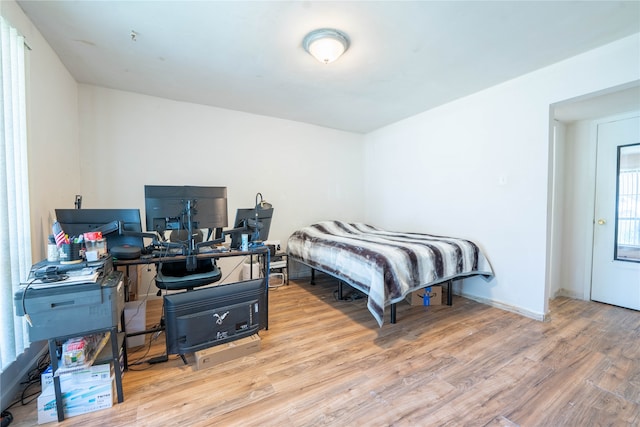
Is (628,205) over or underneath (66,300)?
over

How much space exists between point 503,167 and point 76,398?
3.93m

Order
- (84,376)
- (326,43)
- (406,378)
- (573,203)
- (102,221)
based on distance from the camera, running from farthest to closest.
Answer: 1. (573,203)
2. (326,43)
3. (102,221)
4. (406,378)
5. (84,376)

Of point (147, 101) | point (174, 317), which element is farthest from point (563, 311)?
point (147, 101)

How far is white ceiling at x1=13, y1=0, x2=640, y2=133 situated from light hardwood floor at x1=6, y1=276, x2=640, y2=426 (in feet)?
8.03

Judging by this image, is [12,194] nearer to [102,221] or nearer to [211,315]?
[102,221]

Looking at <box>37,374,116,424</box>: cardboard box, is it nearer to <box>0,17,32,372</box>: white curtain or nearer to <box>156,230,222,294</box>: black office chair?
<box>0,17,32,372</box>: white curtain

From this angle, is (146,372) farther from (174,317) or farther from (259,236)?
(259,236)

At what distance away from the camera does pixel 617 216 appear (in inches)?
116

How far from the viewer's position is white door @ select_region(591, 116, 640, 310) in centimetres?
283

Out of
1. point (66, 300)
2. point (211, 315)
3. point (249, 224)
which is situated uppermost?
point (249, 224)

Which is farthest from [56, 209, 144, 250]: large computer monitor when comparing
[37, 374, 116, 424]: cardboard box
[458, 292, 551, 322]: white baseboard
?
[458, 292, 551, 322]: white baseboard

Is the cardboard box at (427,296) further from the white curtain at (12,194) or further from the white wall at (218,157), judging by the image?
the white curtain at (12,194)

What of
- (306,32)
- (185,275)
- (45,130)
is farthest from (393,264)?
(45,130)

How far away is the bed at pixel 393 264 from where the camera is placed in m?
2.30
